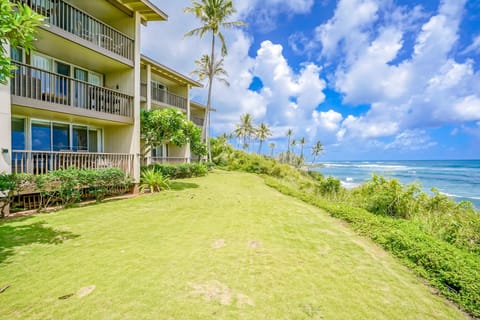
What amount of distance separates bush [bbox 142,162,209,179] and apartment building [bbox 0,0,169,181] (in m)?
3.57

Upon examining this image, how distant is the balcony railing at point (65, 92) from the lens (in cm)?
749

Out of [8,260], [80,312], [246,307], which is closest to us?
[80,312]

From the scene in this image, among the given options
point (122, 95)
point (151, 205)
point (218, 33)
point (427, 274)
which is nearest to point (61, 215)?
point (151, 205)

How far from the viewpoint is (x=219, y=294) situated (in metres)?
3.26

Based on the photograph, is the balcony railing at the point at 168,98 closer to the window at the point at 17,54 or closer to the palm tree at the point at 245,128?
the window at the point at 17,54

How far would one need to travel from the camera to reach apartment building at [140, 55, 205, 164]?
51.6 feet

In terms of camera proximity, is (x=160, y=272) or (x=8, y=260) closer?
(x=160, y=272)

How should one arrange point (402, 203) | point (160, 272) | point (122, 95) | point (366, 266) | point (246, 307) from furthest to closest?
1. point (122, 95)
2. point (402, 203)
3. point (366, 266)
4. point (160, 272)
5. point (246, 307)

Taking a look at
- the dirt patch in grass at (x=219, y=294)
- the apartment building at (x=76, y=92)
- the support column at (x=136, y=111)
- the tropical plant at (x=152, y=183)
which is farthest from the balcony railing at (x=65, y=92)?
the dirt patch in grass at (x=219, y=294)

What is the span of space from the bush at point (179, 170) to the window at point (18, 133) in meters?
5.63

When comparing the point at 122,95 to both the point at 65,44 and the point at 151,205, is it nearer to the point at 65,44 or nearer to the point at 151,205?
the point at 65,44

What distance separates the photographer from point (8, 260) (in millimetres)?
4051

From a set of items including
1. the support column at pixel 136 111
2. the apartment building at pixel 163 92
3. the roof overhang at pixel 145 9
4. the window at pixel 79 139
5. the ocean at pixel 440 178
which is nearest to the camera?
the roof overhang at pixel 145 9

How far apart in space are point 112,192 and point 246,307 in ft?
28.7
